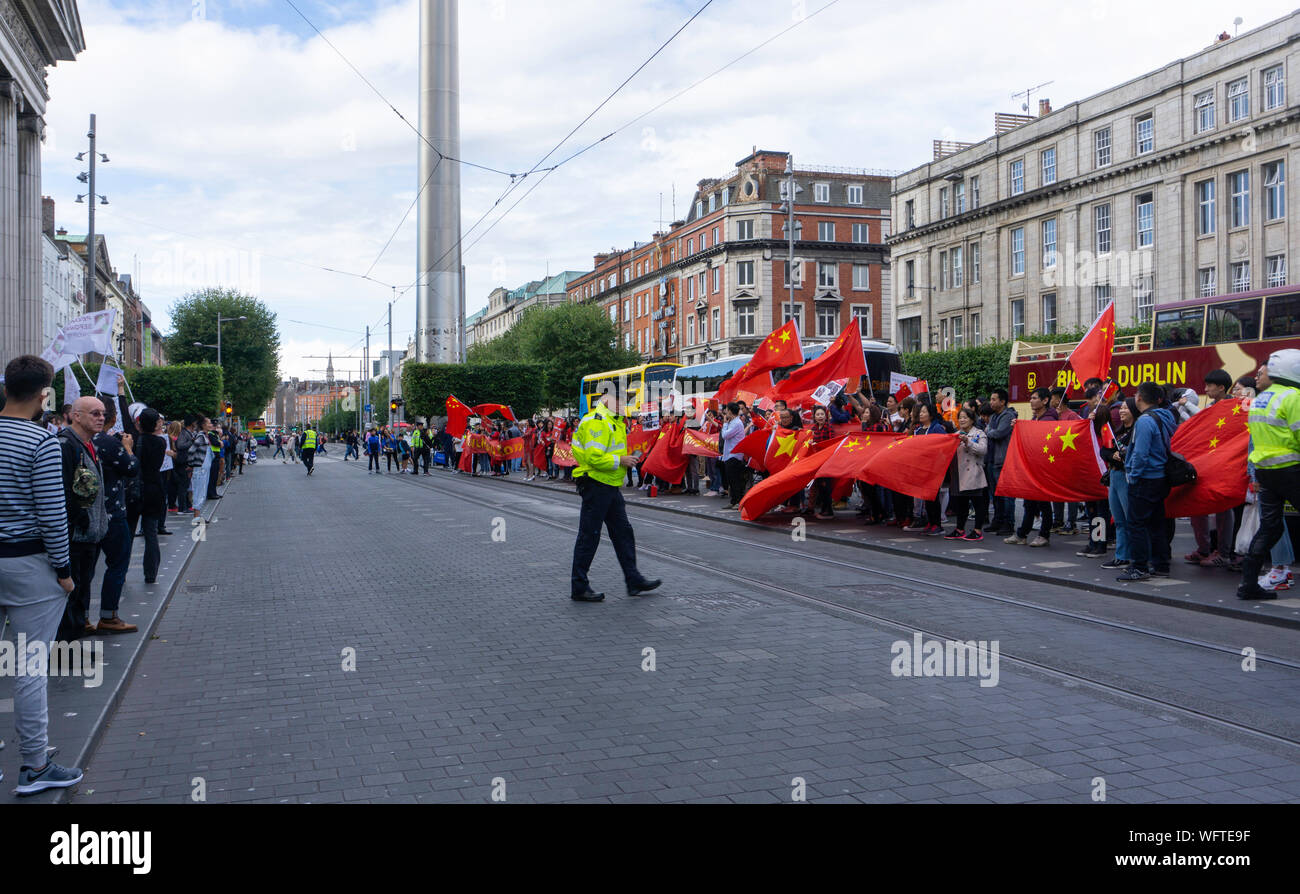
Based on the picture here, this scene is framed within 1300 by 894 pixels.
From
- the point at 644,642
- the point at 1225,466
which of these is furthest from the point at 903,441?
the point at 644,642

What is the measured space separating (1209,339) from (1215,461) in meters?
15.0

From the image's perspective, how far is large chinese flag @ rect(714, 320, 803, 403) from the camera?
17.2 metres

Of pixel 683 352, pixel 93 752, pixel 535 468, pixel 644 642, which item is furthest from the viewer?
pixel 683 352

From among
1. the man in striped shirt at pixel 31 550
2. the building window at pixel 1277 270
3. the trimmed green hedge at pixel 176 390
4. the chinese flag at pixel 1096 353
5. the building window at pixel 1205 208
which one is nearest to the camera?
the man in striped shirt at pixel 31 550

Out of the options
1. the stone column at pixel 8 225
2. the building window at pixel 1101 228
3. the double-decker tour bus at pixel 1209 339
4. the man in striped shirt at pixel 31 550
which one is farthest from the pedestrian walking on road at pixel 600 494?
the building window at pixel 1101 228

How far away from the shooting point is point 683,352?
76.3 meters

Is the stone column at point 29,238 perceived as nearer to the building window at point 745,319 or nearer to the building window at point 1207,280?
the building window at point 1207,280

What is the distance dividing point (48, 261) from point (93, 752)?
59226 mm

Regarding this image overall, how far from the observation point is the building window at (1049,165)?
4666 centimetres

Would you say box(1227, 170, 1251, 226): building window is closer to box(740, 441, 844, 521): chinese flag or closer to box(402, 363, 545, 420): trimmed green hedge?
box(740, 441, 844, 521): chinese flag

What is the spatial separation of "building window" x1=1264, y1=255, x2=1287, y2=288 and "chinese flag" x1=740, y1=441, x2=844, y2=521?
28105 millimetres

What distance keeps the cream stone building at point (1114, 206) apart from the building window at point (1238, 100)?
45mm

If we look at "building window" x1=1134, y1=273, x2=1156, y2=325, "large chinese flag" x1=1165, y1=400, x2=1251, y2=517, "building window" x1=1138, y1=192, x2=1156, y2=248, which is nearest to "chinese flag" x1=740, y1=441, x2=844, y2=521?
"large chinese flag" x1=1165, y1=400, x2=1251, y2=517
